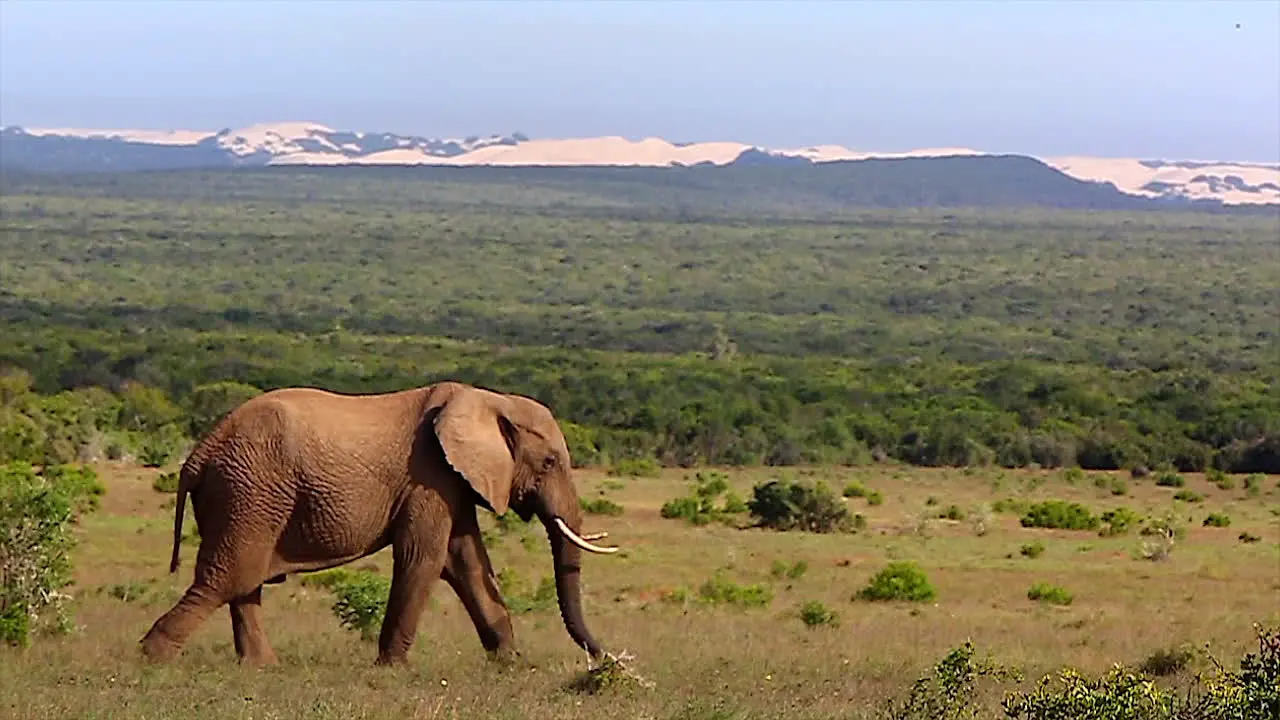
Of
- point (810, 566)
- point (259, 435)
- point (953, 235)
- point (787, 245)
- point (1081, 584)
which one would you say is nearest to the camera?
point (259, 435)

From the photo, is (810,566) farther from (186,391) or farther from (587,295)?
(587,295)

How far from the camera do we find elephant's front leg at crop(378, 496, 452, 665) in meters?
11.2

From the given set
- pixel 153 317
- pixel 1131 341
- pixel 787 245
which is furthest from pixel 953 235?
pixel 153 317

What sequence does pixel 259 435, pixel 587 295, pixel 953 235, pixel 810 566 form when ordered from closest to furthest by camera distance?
pixel 259 435, pixel 810 566, pixel 587 295, pixel 953 235

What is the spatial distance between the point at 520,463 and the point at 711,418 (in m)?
30.1

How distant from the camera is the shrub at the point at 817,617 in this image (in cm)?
1588

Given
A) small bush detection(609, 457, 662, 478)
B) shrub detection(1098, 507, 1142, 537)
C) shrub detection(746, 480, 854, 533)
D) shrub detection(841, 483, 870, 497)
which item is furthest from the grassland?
shrub detection(841, 483, 870, 497)

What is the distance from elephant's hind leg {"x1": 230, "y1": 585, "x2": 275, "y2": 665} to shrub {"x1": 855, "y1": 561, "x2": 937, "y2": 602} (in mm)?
8542

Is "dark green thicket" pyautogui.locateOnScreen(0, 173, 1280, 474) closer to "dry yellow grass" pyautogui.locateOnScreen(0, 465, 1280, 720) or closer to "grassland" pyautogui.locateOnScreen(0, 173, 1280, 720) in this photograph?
A: "grassland" pyautogui.locateOnScreen(0, 173, 1280, 720)

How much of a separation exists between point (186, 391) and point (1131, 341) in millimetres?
42924

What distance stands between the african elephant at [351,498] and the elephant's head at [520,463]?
0.01 m

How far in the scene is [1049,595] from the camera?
745 inches

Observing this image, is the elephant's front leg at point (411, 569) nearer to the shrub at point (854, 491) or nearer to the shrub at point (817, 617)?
the shrub at point (817, 617)

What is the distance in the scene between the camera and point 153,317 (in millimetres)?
74938
